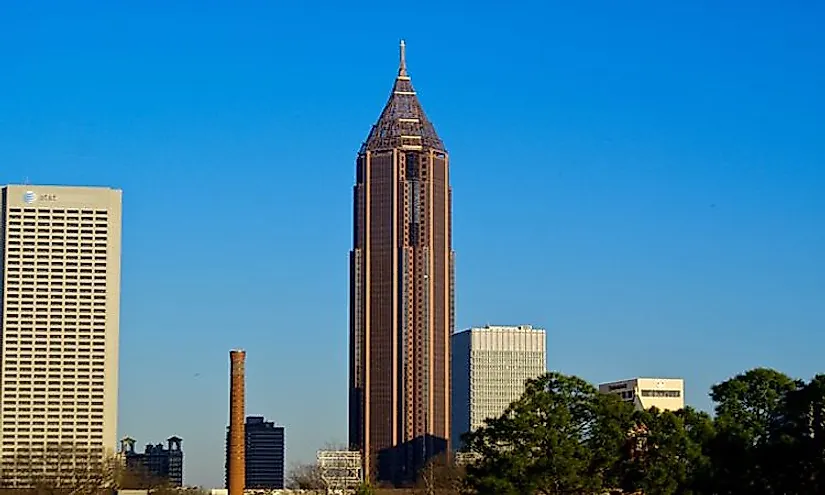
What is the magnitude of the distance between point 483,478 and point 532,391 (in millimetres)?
5173

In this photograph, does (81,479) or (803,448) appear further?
(81,479)

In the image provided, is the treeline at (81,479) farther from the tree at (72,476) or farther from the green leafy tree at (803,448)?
the green leafy tree at (803,448)

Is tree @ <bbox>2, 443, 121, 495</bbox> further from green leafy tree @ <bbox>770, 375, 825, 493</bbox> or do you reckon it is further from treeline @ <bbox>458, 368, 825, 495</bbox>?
green leafy tree @ <bbox>770, 375, 825, 493</bbox>

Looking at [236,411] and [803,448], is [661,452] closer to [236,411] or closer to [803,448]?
[803,448]

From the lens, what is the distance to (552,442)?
7888cm

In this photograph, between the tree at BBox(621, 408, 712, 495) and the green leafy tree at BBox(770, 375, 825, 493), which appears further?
→ the tree at BBox(621, 408, 712, 495)

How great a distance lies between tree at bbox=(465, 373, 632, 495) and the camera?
257 ft

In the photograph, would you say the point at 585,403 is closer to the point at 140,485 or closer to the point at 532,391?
the point at 532,391

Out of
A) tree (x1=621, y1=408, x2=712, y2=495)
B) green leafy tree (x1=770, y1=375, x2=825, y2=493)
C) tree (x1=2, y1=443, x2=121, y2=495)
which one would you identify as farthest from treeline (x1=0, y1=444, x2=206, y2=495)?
green leafy tree (x1=770, y1=375, x2=825, y2=493)

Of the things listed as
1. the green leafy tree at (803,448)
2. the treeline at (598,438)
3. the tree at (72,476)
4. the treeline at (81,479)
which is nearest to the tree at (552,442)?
the treeline at (598,438)

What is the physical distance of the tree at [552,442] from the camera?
78438 millimetres

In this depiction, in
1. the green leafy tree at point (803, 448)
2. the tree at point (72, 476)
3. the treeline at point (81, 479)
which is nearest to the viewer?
the green leafy tree at point (803, 448)

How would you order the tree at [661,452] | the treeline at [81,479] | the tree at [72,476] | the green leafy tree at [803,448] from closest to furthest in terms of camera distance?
the green leafy tree at [803,448] < the tree at [661,452] < the tree at [72,476] < the treeline at [81,479]

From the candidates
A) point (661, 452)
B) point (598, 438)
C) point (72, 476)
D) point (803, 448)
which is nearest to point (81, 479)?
point (72, 476)
